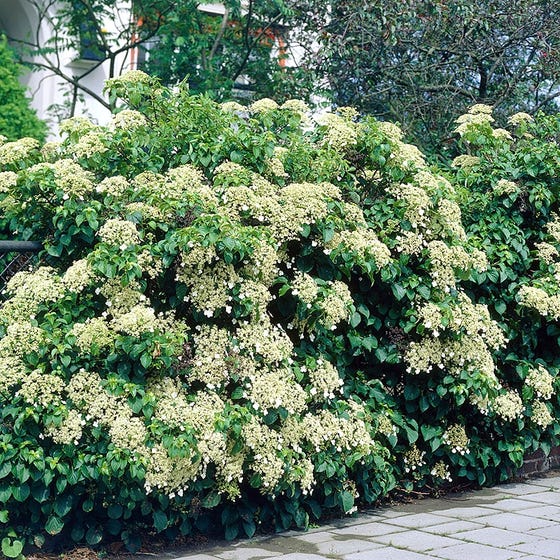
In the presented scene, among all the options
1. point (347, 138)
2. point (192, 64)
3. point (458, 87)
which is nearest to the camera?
point (347, 138)

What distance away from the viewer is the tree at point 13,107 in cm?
1271

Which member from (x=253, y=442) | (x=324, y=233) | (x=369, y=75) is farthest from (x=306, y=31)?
(x=253, y=442)

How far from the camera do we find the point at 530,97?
402 inches

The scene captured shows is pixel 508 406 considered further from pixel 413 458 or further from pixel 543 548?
pixel 543 548

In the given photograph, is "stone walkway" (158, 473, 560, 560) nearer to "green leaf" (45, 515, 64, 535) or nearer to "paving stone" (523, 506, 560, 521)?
"paving stone" (523, 506, 560, 521)

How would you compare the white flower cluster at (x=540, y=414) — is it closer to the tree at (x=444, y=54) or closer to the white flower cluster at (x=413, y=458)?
the white flower cluster at (x=413, y=458)

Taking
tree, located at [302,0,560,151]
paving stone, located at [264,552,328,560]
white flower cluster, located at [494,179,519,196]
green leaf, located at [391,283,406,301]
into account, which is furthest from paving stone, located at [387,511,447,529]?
tree, located at [302,0,560,151]

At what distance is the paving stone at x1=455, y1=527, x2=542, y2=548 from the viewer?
5.39 m

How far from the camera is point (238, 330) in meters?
5.33

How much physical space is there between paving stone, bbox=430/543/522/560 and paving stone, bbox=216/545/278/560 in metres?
0.92

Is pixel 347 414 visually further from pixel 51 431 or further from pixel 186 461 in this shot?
pixel 51 431

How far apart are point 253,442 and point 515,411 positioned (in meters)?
2.37

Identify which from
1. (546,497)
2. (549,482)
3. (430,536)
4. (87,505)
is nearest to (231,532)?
(87,505)

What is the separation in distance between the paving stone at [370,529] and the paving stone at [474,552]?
519mm
